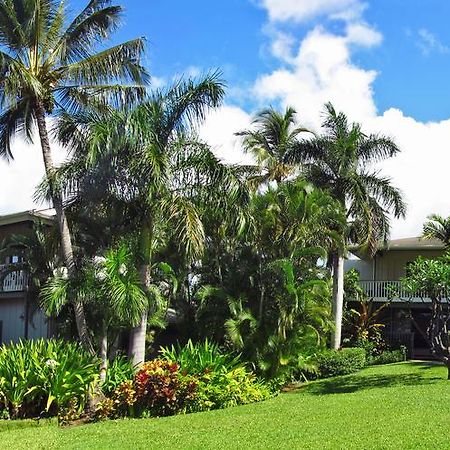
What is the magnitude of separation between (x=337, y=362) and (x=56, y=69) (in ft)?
46.7

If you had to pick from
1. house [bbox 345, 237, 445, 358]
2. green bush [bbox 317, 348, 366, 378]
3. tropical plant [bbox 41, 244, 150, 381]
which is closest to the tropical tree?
green bush [bbox 317, 348, 366, 378]

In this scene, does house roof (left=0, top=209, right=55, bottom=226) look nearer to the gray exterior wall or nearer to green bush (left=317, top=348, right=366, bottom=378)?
green bush (left=317, top=348, right=366, bottom=378)

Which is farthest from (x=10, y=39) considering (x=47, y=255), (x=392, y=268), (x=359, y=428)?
(x=392, y=268)

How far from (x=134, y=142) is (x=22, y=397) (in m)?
6.51

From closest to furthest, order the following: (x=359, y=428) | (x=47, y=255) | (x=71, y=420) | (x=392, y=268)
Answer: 1. (x=359, y=428)
2. (x=71, y=420)
3. (x=47, y=255)
4. (x=392, y=268)

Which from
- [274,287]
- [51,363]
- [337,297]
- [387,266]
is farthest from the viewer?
[387,266]

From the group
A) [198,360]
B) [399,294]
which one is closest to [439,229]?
[399,294]

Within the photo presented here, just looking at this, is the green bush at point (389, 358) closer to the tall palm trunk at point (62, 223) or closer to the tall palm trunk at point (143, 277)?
the tall palm trunk at point (143, 277)

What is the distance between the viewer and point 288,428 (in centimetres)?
1130

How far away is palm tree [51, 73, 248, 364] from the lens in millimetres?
15586

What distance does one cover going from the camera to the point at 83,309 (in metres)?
16.8

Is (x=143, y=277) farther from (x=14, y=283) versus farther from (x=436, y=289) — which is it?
(x=14, y=283)

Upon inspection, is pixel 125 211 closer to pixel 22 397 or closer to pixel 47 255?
pixel 47 255

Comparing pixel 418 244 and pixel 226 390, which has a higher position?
pixel 418 244
